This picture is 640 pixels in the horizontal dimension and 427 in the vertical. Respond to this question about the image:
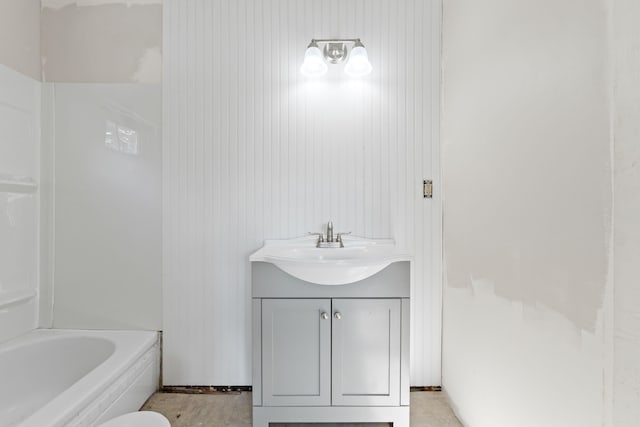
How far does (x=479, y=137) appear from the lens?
4.86ft

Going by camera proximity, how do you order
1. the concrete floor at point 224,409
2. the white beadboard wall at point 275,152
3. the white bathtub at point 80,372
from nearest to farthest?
the white bathtub at point 80,372 < the concrete floor at point 224,409 < the white beadboard wall at point 275,152

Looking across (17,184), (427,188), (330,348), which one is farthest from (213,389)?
(427,188)

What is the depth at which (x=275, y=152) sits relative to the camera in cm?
188

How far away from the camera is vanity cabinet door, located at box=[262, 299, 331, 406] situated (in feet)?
4.88

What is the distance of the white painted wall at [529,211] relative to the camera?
0.86m

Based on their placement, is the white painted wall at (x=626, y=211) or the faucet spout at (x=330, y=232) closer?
the white painted wall at (x=626, y=211)

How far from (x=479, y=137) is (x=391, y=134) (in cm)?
50

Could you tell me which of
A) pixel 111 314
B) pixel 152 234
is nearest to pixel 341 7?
pixel 152 234

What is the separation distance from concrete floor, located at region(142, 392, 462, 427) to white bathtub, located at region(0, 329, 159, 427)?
0.13m

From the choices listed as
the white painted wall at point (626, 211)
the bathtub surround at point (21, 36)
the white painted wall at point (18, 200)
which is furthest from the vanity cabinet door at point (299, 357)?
the bathtub surround at point (21, 36)

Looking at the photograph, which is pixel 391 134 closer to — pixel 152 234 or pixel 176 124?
pixel 176 124

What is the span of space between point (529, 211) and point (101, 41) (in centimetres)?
227

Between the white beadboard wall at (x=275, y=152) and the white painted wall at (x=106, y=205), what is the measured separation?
10 cm

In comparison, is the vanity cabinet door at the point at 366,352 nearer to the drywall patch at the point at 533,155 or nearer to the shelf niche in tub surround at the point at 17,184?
the drywall patch at the point at 533,155
